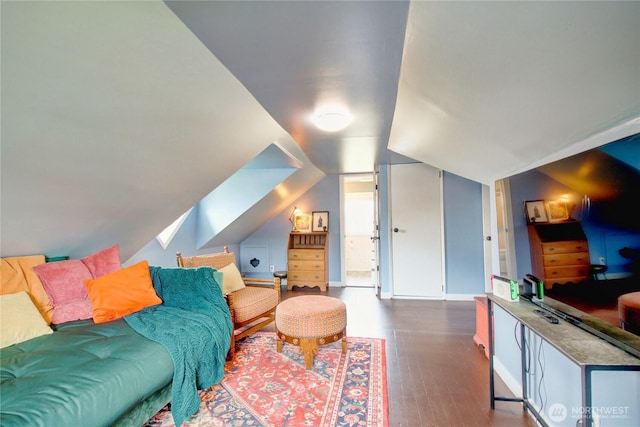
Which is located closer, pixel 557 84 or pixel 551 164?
pixel 557 84

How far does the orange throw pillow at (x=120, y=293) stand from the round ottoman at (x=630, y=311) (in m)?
2.75

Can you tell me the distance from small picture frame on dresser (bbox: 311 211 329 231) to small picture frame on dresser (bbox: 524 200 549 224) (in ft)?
12.1

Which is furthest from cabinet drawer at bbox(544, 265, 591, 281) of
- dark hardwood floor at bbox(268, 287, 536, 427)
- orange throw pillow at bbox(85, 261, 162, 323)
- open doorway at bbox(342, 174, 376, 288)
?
open doorway at bbox(342, 174, 376, 288)

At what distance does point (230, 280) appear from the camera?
288 cm

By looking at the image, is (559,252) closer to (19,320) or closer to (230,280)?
(230,280)

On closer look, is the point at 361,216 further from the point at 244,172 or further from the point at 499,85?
the point at 499,85

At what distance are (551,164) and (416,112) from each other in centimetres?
103

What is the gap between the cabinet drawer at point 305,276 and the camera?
15.6 ft

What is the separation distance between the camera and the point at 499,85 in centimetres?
132

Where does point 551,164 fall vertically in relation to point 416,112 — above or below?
below

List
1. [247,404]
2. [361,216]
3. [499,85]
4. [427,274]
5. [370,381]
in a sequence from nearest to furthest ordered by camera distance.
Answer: [499,85] → [247,404] → [370,381] → [427,274] → [361,216]

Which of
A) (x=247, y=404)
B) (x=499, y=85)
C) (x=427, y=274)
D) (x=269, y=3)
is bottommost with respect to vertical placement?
(x=247, y=404)

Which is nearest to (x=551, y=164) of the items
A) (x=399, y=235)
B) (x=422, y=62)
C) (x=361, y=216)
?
(x=422, y=62)

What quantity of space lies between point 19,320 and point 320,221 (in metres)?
4.02
